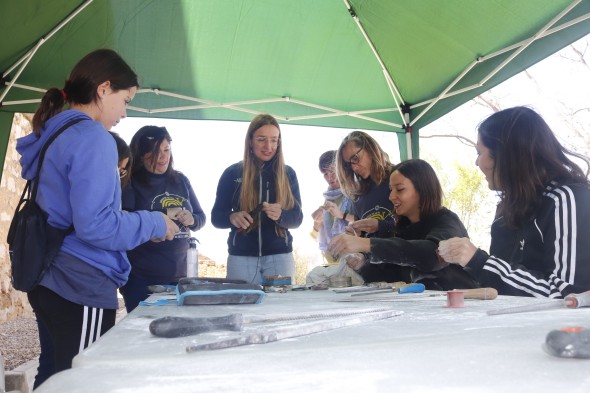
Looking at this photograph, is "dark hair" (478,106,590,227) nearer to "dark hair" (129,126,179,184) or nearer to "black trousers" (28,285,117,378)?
"black trousers" (28,285,117,378)

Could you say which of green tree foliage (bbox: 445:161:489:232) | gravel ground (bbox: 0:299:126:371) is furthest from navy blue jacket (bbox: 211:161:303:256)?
green tree foliage (bbox: 445:161:489:232)

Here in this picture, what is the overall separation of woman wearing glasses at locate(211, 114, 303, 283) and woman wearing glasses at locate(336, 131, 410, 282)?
0.27m

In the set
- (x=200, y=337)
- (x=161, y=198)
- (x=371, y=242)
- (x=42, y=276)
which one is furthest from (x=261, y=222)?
(x=200, y=337)

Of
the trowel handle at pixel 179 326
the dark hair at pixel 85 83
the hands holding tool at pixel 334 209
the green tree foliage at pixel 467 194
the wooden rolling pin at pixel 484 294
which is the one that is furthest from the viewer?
the green tree foliage at pixel 467 194

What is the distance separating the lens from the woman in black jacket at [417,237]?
6.48ft

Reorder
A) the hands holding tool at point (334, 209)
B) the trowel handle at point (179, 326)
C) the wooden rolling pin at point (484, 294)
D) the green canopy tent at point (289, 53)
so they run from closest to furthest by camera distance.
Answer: the trowel handle at point (179, 326) < the wooden rolling pin at point (484, 294) < the hands holding tool at point (334, 209) < the green canopy tent at point (289, 53)

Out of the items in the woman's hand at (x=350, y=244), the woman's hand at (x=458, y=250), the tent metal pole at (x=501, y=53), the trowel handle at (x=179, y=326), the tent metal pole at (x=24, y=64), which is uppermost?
the tent metal pole at (x=24, y=64)

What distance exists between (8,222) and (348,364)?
5.52 metres

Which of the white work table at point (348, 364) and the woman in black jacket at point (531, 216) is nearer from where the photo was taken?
the white work table at point (348, 364)

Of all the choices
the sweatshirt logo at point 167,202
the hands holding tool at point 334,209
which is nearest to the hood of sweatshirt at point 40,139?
the sweatshirt logo at point 167,202

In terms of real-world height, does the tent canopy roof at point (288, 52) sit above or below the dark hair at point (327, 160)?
above

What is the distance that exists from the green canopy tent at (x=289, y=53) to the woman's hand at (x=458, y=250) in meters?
1.85

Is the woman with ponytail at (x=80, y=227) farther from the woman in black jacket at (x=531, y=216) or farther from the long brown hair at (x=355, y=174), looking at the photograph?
the long brown hair at (x=355, y=174)

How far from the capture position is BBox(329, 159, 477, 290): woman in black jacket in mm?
1974
